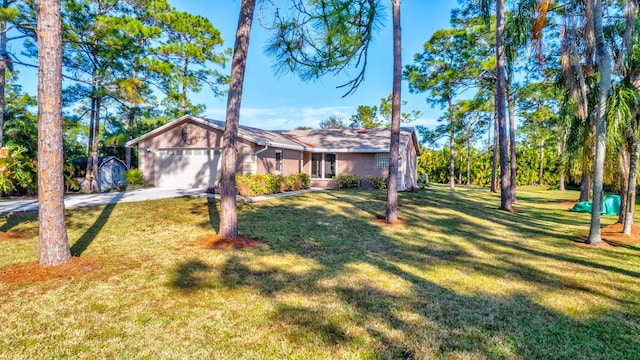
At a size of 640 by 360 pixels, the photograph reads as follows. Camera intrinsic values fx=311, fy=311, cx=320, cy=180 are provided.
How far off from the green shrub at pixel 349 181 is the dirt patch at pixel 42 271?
47.1 ft

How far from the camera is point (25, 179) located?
19.6 feet

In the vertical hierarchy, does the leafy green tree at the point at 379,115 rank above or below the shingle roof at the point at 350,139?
above

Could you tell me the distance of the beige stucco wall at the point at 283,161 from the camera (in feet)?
50.0

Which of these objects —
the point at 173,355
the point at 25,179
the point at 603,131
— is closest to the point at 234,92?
the point at 25,179

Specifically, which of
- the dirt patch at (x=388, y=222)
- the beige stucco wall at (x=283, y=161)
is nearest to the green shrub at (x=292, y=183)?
the beige stucco wall at (x=283, y=161)

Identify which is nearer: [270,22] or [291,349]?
[291,349]

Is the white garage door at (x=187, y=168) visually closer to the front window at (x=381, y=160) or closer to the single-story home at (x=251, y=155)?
the single-story home at (x=251, y=155)

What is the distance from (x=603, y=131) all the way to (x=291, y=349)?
25.7 ft

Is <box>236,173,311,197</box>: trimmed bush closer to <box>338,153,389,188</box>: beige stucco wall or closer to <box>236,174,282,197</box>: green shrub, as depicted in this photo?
<box>236,174,282,197</box>: green shrub

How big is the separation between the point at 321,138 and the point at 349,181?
4591mm

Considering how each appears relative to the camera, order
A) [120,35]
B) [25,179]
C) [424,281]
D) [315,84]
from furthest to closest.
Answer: [120,35] → [315,84] → [25,179] → [424,281]

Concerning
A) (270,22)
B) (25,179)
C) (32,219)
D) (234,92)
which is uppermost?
(270,22)

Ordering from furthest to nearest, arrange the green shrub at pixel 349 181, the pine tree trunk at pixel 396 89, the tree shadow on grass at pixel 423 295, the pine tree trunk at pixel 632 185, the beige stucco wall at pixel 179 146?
1. the green shrub at pixel 349 181
2. the beige stucco wall at pixel 179 146
3. the pine tree trunk at pixel 396 89
4. the pine tree trunk at pixel 632 185
5. the tree shadow on grass at pixel 423 295

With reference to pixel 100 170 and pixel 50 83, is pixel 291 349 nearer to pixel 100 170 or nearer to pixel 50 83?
pixel 50 83
